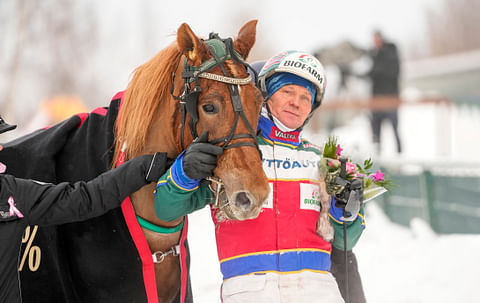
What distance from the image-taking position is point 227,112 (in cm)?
200

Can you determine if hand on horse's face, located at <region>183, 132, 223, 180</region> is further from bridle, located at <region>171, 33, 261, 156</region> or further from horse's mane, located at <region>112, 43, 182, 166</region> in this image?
horse's mane, located at <region>112, 43, 182, 166</region>

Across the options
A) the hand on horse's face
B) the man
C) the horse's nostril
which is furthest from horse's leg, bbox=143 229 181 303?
the horse's nostril

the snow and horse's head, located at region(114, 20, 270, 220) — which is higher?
horse's head, located at region(114, 20, 270, 220)

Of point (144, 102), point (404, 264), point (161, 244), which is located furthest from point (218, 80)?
point (404, 264)

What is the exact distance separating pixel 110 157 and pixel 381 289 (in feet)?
10.9

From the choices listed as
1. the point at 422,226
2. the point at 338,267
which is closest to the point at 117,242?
the point at 338,267

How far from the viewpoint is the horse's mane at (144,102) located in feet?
7.54

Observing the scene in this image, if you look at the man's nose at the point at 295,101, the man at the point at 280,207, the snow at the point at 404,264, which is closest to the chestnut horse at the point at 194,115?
the man at the point at 280,207

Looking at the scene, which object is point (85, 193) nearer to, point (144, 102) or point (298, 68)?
point (144, 102)

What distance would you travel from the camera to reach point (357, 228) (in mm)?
2404

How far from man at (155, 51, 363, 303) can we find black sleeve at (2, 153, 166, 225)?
0.38 ft

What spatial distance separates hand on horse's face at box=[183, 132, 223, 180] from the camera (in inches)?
75.7

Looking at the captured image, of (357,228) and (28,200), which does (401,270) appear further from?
(28,200)

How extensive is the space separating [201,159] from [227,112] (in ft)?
0.79
